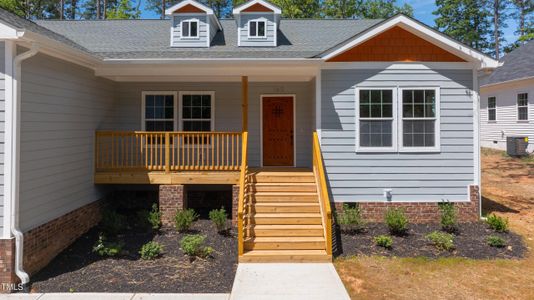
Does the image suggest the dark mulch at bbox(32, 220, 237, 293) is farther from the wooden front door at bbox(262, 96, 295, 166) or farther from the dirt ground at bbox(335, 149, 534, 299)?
the wooden front door at bbox(262, 96, 295, 166)

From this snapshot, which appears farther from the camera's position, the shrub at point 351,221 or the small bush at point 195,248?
the shrub at point 351,221

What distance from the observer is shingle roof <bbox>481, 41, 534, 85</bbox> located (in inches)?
747

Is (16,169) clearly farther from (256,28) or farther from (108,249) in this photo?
(256,28)

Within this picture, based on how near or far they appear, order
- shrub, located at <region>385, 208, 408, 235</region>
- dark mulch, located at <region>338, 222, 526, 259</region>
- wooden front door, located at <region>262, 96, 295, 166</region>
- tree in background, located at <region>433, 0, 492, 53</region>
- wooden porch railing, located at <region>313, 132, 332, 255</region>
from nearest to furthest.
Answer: wooden porch railing, located at <region>313, 132, 332, 255</region>, dark mulch, located at <region>338, 222, 526, 259</region>, shrub, located at <region>385, 208, 408, 235</region>, wooden front door, located at <region>262, 96, 295, 166</region>, tree in background, located at <region>433, 0, 492, 53</region>

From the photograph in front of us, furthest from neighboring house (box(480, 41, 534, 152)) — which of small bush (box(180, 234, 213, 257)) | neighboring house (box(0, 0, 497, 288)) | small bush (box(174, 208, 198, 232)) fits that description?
small bush (box(180, 234, 213, 257))

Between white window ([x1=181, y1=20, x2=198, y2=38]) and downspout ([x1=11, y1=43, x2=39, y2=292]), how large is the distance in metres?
5.79

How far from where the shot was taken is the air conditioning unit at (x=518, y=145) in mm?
18062

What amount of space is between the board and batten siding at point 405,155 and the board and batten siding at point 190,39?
4.34m

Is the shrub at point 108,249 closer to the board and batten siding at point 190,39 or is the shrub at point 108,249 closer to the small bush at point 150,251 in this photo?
the small bush at point 150,251

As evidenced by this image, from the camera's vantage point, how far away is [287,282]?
5.96 metres

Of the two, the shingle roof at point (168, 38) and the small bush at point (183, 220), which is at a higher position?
the shingle roof at point (168, 38)

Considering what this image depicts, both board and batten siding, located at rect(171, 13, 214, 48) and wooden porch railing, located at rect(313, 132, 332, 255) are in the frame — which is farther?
board and batten siding, located at rect(171, 13, 214, 48)

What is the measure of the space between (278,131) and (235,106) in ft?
4.83

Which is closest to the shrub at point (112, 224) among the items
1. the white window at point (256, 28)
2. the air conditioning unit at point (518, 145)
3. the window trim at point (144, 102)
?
the window trim at point (144, 102)
